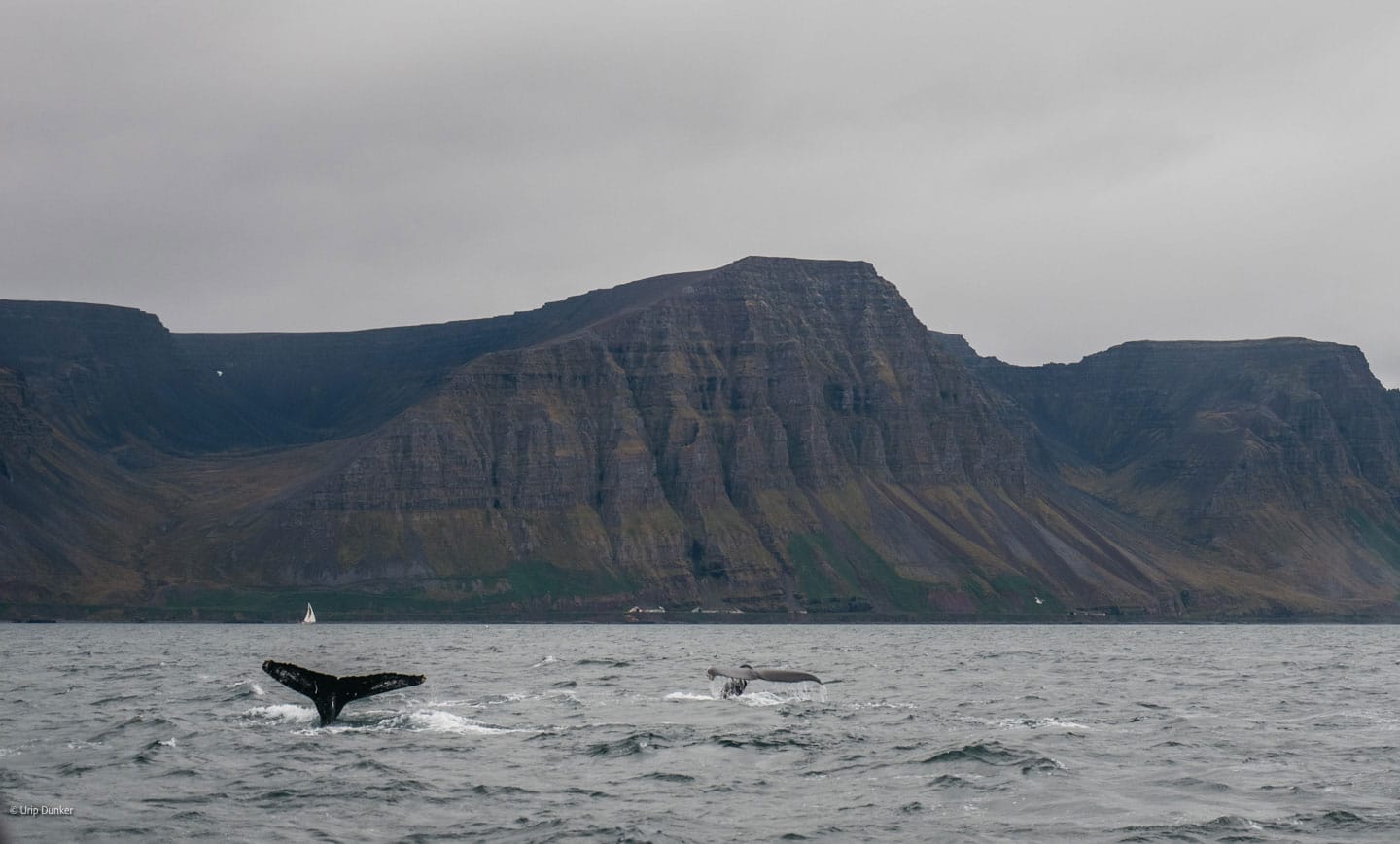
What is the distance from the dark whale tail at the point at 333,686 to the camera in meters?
64.6

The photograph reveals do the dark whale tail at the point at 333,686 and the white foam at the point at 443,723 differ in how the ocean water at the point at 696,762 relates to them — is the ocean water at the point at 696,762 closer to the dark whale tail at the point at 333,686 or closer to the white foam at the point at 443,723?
the white foam at the point at 443,723

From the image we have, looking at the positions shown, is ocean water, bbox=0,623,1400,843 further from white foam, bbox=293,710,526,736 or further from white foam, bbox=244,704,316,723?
white foam, bbox=244,704,316,723

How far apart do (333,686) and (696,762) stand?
17.1 metres

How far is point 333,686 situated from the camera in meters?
65.2

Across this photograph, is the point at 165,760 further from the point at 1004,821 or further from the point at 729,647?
the point at 729,647

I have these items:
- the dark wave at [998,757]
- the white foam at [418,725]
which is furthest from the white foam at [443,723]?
the dark wave at [998,757]

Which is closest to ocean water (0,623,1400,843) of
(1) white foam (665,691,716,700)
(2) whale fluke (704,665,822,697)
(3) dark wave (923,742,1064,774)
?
(3) dark wave (923,742,1064,774)

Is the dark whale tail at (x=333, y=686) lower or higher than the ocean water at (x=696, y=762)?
higher

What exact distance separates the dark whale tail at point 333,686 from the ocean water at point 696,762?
1.02 meters

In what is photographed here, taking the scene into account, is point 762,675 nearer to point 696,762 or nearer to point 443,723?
point 443,723

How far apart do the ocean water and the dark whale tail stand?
3.34ft

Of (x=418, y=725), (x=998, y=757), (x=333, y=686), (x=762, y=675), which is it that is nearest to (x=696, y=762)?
(x=998, y=757)

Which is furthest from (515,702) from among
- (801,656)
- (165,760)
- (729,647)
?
(729,647)

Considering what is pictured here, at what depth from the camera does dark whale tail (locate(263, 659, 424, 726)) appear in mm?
64562
